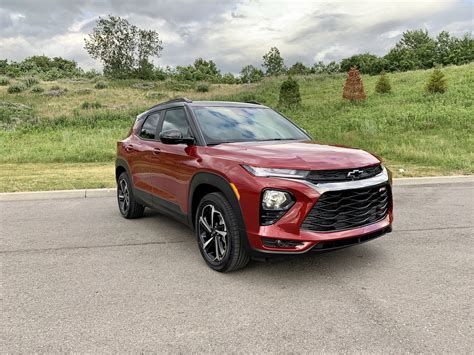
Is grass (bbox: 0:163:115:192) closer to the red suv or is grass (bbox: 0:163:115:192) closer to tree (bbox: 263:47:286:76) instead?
the red suv

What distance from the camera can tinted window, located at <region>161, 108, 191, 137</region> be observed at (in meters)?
4.74

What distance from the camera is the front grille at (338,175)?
350 cm

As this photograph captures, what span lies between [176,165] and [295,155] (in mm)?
1562

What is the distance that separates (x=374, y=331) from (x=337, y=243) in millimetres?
841

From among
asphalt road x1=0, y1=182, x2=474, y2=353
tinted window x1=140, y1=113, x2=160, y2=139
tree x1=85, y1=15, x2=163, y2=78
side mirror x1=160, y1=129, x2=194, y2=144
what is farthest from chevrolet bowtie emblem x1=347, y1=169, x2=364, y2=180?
tree x1=85, y1=15, x2=163, y2=78

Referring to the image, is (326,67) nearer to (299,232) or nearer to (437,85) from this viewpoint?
(437,85)

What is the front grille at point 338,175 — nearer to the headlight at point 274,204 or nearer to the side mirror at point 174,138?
the headlight at point 274,204

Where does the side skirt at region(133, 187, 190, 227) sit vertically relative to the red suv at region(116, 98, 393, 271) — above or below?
below

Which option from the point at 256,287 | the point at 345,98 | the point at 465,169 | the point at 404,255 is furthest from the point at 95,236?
the point at 345,98

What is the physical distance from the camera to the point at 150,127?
5750 mm

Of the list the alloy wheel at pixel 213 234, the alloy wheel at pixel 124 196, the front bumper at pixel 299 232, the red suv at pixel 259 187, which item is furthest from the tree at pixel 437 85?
the alloy wheel at pixel 213 234

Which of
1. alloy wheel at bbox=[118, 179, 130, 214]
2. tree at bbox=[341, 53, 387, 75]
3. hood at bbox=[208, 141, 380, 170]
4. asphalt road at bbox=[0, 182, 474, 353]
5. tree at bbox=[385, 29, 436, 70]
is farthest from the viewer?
tree at bbox=[341, 53, 387, 75]

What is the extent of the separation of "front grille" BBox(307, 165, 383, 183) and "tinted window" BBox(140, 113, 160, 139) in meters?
2.77

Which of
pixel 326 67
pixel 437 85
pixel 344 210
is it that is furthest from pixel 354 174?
pixel 326 67
